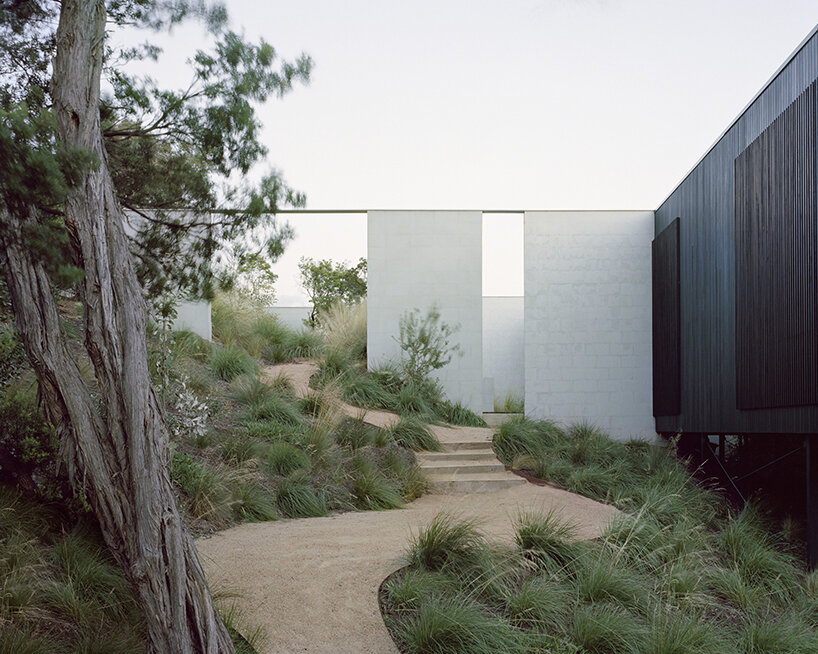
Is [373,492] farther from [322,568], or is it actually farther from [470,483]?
[322,568]

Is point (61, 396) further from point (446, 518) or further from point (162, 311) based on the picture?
point (162, 311)

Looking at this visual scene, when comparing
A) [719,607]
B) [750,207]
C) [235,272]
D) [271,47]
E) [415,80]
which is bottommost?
[719,607]

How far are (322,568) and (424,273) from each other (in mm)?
6784

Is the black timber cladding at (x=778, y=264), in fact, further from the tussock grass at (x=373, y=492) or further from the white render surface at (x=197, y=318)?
the white render surface at (x=197, y=318)

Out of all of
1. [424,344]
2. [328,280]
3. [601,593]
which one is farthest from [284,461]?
[328,280]

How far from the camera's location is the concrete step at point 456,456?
285 inches

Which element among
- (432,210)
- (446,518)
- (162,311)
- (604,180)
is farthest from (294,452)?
(604,180)

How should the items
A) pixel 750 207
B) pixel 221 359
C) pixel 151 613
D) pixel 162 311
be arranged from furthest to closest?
1. pixel 221 359
2. pixel 750 207
3. pixel 162 311
4. pixel 151 613

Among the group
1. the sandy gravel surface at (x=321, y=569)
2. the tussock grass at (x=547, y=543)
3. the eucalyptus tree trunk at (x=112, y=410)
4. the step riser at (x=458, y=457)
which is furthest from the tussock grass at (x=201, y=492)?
the step riser at (x=458, y=457)

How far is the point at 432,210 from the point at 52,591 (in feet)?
25.9

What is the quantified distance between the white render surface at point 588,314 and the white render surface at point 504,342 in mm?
4038

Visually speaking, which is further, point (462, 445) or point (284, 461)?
point (462, 445)

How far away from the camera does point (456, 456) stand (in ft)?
24.2

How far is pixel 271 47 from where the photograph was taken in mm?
3584
